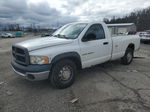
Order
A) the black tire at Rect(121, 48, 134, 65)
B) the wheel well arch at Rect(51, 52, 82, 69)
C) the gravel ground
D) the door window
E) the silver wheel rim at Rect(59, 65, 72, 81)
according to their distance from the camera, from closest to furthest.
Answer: the gravel ground < the wheel well arch at Rect(51, 52, 82, 69) < the silver wheel rim at Rect(59, 65, 72, 81) < the door window < the black tire at Rect(121, 48, 134, 65)

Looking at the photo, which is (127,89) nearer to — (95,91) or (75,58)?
(95,91)

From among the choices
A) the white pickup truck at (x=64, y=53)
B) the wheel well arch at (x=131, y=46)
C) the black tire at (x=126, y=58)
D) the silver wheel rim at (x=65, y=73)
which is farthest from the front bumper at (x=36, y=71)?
the wheel well arch at (x=131, y=46)

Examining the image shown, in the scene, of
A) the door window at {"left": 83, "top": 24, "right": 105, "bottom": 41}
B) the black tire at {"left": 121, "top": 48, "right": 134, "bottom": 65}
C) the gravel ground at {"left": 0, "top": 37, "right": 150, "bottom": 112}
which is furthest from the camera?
the black tire at {"left": 121, "top": 48, "right": 134, "bottom": 65}

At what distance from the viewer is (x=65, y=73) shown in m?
3.51

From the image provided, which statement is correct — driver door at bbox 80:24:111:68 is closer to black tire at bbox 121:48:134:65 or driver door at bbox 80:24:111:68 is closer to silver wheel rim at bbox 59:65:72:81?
silver wheel rim at bbox 59:65:72:81

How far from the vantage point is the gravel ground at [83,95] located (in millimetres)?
2713

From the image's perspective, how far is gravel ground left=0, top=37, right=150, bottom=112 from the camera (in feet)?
8.90

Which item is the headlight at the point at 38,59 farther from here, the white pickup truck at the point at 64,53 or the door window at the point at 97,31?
the door window at the point at 97,31

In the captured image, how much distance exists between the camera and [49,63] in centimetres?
304

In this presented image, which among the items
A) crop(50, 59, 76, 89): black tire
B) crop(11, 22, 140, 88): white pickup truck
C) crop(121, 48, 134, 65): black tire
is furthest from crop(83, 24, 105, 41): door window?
crop(121, 48, 134, 65): black tire

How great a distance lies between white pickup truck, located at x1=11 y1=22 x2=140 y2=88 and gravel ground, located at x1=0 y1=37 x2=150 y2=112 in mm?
434

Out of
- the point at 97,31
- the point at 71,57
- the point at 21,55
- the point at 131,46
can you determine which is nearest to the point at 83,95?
the point at 71,57

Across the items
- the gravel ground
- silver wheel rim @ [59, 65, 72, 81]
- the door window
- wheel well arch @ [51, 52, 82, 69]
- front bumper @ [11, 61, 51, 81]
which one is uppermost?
the door window

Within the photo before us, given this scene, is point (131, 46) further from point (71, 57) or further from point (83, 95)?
point (83, 95)
